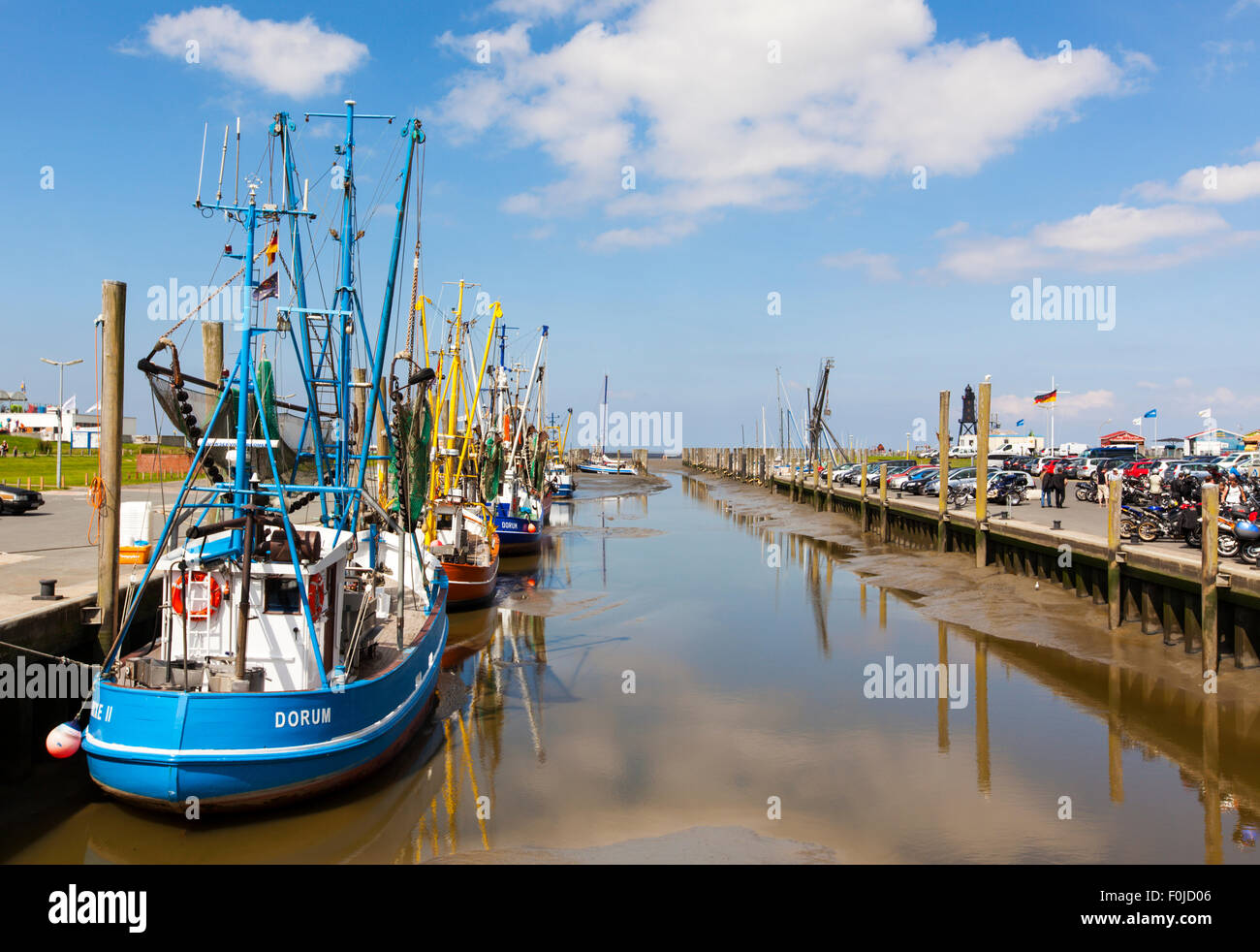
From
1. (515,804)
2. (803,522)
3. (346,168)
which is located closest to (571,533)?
(803,522)

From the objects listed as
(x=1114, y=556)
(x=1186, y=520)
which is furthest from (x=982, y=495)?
(x=1114, y=556)

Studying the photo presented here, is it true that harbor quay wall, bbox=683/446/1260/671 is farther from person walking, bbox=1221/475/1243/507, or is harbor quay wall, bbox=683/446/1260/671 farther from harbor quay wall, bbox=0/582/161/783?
harbor quay wall, bbox=0/582/161/783

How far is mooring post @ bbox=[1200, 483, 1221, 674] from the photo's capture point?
45.2ft

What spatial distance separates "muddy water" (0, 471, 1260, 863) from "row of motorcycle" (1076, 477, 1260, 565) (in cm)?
297

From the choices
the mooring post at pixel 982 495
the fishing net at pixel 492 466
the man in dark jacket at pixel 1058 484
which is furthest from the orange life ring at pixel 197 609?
the man in dark jacket at pixel 1058 484

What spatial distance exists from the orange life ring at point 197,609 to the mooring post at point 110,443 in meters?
Answer: 1.84

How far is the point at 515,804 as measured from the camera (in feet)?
34.0

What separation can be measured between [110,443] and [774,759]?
31.2 feet

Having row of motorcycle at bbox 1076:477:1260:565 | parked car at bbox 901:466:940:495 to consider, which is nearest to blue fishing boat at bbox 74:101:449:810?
row of motorcycle at bbox 1076:477:1260:565

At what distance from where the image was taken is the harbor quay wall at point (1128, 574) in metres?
13.9

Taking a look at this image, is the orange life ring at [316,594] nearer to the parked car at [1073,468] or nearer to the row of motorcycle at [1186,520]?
the row of motorcycle at [1186,520]

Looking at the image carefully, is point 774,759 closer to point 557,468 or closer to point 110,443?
point 110,443
